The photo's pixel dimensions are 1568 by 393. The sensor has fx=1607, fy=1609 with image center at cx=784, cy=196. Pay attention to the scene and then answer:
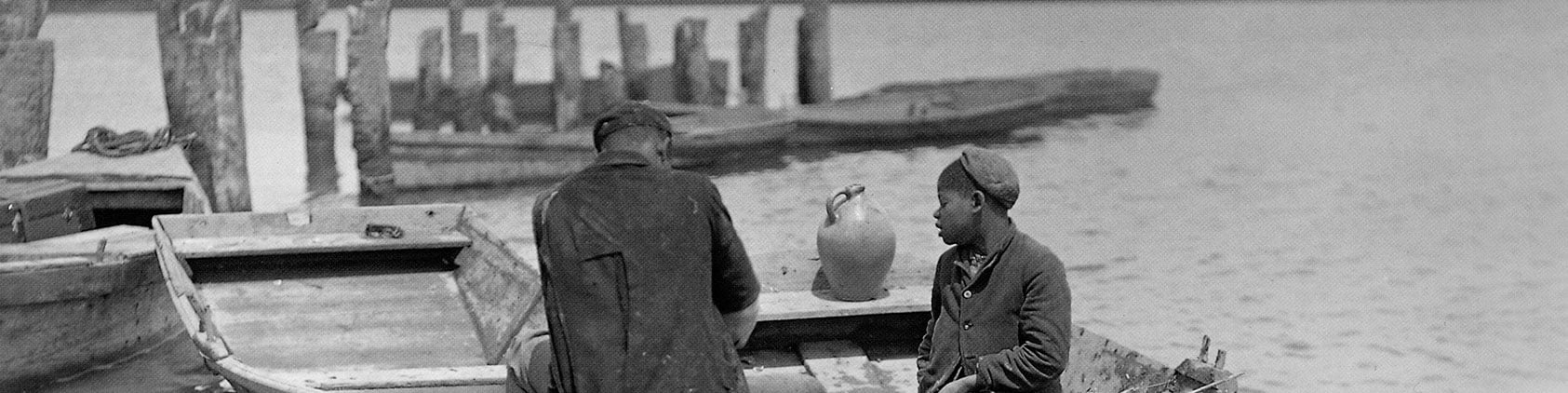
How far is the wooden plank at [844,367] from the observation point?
22.7 feet

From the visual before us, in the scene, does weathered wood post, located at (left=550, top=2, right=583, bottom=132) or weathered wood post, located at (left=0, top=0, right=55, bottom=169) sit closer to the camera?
weathered wood post, located at (left=0, top=0, right=55, bottom=169)

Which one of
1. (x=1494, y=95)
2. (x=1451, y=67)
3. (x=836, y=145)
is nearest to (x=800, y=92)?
(x=836, y=145)

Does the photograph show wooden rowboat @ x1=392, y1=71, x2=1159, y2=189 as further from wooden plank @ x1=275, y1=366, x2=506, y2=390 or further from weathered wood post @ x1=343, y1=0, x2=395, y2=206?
wooden plank @ x1=275, y1=366, x2=506, y2=390

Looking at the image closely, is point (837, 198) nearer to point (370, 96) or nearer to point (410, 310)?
point (410, 310)

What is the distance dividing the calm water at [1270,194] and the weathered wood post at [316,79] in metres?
1.34

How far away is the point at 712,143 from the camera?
60.6ft

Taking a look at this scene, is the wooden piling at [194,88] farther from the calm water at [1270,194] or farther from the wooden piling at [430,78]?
the wooden piling at [430,78]

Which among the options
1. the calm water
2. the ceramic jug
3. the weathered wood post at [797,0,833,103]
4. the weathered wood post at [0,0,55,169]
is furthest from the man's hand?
the weathered wood post at [797,0,833,103]

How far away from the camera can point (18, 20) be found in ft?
41.9

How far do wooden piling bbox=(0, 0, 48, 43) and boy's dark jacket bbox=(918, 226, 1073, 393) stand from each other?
34.9 feet

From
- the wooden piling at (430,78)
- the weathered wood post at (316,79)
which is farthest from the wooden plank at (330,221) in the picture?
the wooden piling at (430,78)

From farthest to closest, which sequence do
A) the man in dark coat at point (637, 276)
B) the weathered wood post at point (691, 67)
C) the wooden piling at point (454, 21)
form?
the weathered wood post at point (691, 67) < the wooden piling at point (454, 21) < the man in dark coat at point (637, 276)

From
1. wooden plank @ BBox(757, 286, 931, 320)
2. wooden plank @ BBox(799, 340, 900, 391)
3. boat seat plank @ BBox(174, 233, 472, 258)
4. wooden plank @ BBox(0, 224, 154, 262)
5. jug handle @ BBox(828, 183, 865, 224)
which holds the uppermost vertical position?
jug handle @ BBox(828, 183, 865, 224)

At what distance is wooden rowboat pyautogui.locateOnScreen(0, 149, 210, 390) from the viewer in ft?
28.5
